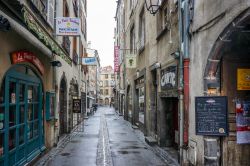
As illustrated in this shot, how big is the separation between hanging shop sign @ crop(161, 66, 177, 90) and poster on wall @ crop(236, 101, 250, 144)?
340 centimetres

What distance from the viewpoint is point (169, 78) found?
11.3 meters

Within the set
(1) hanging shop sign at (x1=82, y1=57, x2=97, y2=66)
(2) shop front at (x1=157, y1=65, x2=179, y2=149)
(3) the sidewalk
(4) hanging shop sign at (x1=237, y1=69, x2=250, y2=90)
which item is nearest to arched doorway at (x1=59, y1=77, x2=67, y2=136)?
(1) hanging shop sign at (x1=82, y1=57, x2=97, y2=66)

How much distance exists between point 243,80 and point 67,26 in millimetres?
7137

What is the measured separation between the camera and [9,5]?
615 centimetres

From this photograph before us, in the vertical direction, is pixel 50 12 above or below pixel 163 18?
above

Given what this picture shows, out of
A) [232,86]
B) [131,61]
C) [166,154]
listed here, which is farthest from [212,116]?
[131,61]

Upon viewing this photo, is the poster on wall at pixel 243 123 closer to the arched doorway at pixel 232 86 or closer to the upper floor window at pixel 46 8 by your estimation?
the arched doorway at pixel 232 86

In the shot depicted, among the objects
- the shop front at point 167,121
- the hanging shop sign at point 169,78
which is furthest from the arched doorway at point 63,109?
the hanging shop sign at point 169,78

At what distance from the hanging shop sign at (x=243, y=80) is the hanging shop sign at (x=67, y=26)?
21.9 feet

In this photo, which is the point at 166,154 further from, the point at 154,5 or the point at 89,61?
the point at 89,61

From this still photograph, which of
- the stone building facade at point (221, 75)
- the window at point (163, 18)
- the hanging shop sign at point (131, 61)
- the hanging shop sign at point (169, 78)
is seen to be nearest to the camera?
the stone building facade at point (221, 75)

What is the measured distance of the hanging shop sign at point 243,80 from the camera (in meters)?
7.23

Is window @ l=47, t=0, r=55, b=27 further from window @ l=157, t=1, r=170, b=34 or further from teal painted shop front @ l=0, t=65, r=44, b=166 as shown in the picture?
window @ l=157, t=1, r=170, b=34

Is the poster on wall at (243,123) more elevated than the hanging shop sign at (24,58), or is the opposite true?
the hanging shop sign at (24,58)
